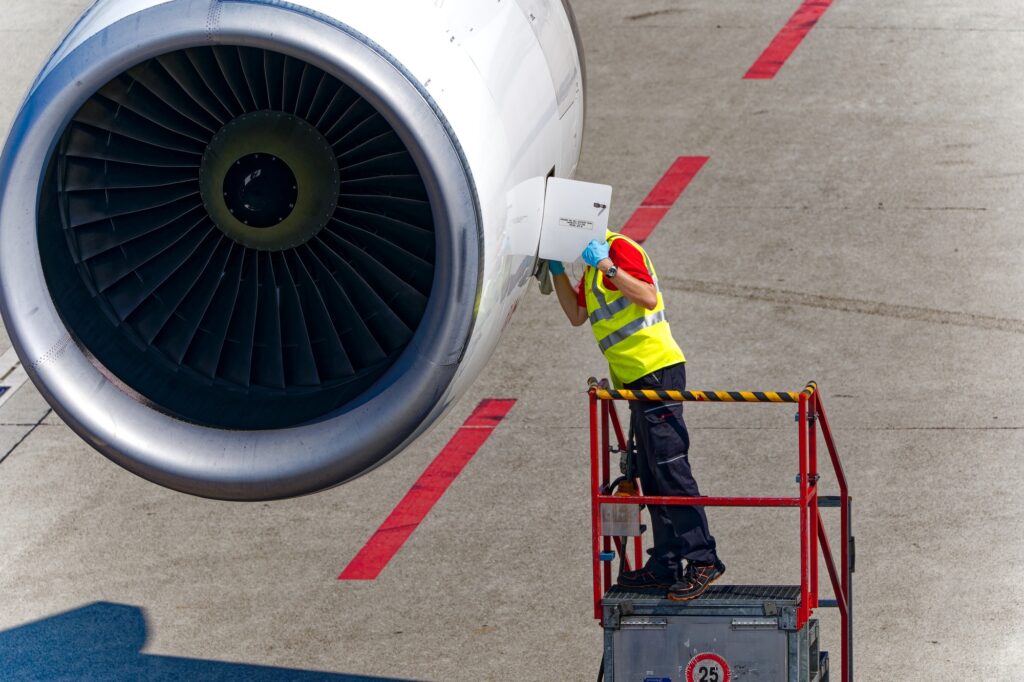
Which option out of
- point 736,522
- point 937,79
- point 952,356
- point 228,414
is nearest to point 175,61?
point 228,414

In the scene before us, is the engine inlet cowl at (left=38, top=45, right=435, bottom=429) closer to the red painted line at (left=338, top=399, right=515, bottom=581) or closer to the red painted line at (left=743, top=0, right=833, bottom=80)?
the red painted line at (left=338, top=399, right=515, bottom=581)

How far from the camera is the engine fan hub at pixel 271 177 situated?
25.1 ft

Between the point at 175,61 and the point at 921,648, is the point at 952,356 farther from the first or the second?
the point at 175,61

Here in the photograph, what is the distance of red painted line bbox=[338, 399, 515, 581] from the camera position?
11781 mm

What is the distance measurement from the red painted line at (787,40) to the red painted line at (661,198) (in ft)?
6.58

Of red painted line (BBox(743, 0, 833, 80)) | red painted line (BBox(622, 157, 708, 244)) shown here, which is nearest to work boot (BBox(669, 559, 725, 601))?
red painted line (BBox(622, 157, 708, 244))

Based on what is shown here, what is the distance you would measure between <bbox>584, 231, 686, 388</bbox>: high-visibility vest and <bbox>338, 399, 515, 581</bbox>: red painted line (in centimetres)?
317

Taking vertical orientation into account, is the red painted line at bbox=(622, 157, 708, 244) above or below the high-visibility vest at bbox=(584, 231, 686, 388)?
below

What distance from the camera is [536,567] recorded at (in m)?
11.6

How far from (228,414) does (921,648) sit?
4982 millimetres

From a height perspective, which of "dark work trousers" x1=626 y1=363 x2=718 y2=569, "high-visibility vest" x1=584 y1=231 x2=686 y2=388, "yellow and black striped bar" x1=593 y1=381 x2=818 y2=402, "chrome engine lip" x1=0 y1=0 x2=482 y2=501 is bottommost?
"dark work trousers" x1=626 y1=363 x2=718 y2=569

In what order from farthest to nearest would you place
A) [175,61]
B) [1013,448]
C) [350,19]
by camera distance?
[1013,448] < [175,61] < [350,19]

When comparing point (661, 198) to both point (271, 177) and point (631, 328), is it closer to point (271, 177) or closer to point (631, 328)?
point (631, 328)

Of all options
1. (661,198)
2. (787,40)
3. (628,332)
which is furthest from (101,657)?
(787,40)
